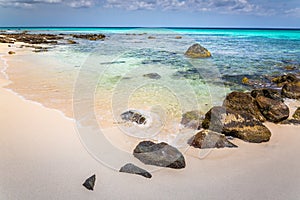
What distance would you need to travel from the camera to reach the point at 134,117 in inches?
218

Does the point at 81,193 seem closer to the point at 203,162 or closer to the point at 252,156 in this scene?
the point at 203,162

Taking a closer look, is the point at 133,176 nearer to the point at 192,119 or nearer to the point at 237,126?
the point at 237,126

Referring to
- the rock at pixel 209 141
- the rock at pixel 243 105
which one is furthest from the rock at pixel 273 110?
the rock at pixel 209 141

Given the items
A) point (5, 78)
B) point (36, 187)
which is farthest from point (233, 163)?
point (5, 78)

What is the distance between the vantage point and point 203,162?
3914 mm

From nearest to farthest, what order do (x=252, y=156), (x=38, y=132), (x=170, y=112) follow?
(x=252, y=156)
(x=38, y=132)
(x=170, y=112)

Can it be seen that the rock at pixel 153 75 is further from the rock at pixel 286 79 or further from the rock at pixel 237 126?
the rock at pixel 237 126

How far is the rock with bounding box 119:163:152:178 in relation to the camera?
3.48m

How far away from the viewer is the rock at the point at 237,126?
4.69 metres

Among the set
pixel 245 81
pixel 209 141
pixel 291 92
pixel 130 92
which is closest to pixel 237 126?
pixel 209 141

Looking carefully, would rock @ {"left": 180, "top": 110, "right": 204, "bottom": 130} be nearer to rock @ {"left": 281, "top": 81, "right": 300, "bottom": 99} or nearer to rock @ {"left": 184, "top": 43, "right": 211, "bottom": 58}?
rock @ {"left": 281, "top": 81, "right": 300, "bottom": 99}

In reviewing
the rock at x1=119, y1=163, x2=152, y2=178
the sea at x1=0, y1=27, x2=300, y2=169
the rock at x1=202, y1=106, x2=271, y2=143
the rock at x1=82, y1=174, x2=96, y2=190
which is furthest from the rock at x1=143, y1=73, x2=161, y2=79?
the rock at x1=82, y1=174, x2=96, y2=190

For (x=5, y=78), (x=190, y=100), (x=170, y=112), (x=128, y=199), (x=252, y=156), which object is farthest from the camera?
(x=5, y=78)

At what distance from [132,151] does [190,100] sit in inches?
138
